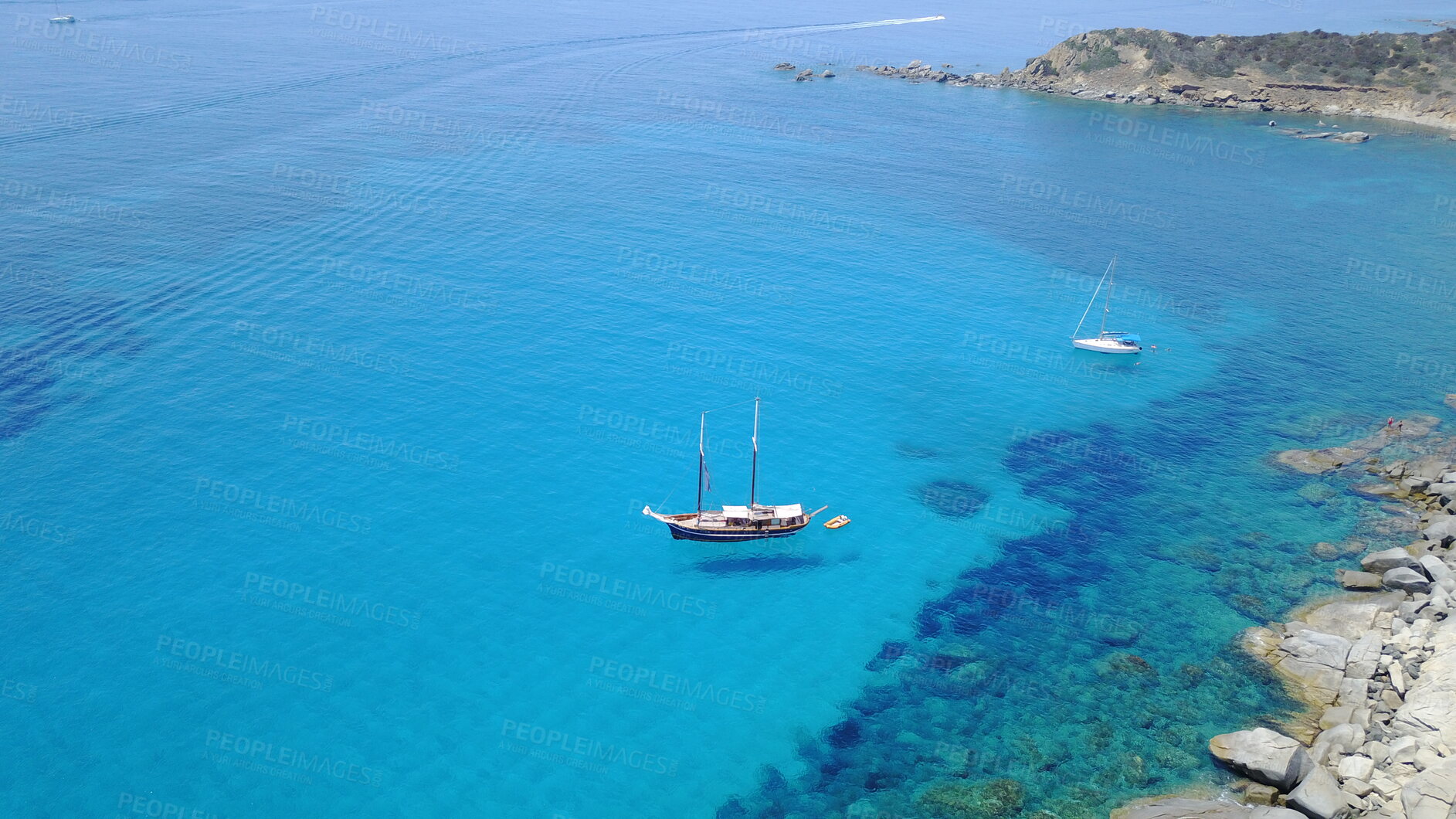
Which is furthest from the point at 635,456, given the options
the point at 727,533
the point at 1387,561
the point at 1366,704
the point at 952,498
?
the point at 1387,561

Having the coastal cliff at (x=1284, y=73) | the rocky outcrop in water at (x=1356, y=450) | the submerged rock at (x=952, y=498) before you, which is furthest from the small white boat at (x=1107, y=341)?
the coastal cliff at (x=1284, y=73)

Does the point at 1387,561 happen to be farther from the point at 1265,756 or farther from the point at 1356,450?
the point at 1265,756

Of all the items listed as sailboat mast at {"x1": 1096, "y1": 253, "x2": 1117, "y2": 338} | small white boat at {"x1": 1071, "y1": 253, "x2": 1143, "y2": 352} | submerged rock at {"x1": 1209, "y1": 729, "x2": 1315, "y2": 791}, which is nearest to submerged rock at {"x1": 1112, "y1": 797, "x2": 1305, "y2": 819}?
submerged rock at {"x1": 1209, "y1": 729, "x2": 1315, "y2": 791}

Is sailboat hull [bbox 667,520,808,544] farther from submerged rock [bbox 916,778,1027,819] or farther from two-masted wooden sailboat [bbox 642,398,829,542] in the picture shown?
submerged rock [bbox 916,778,1027,819]

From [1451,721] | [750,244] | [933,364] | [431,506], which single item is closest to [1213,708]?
[1451,721]

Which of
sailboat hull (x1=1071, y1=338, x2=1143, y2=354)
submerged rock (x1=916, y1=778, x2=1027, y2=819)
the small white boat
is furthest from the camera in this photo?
the small white boat

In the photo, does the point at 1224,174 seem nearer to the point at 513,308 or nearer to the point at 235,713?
the point at 513,308
